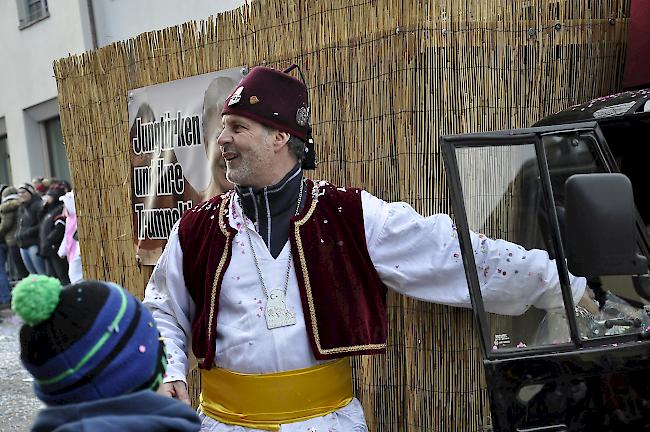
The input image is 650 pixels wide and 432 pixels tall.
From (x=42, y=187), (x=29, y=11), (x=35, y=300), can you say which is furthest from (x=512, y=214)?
(x=29, y=11)

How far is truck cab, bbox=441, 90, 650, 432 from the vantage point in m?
1.67

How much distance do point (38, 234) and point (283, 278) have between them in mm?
7725

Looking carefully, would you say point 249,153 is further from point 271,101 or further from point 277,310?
point 277,310

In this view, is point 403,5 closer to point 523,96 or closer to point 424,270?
point 523,96

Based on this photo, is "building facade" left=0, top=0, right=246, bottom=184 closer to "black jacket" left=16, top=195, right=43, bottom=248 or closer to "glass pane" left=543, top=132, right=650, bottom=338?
"black jacket" left=16, top=195, right=43, bottom=248

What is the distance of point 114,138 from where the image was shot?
13.5ft

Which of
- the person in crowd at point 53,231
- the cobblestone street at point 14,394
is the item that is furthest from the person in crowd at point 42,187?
the cobblestone street at point 14,394

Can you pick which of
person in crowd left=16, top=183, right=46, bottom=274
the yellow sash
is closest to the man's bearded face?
the yellow sash

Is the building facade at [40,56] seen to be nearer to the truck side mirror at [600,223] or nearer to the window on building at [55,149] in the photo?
the window on building at [55,149]

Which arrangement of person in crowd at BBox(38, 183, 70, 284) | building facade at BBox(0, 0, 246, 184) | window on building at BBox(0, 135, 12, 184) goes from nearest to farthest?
person in crowd at BBox(38, 183, 70, 284) < building facade at BBox(0, 0, 246, 184) < window on building at BBox(0, 135, 12, 184)

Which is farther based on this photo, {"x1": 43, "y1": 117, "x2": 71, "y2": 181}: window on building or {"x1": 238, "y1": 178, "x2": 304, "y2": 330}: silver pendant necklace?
{"x1": 43, "y1": 117, "x2": 71, "y2": 181}: window on building

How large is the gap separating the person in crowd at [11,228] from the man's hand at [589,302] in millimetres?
8985

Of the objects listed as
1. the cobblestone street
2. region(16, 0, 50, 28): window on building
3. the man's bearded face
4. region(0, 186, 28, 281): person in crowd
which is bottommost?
the cobblestone street

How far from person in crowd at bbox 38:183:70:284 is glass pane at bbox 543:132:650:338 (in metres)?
7.47
